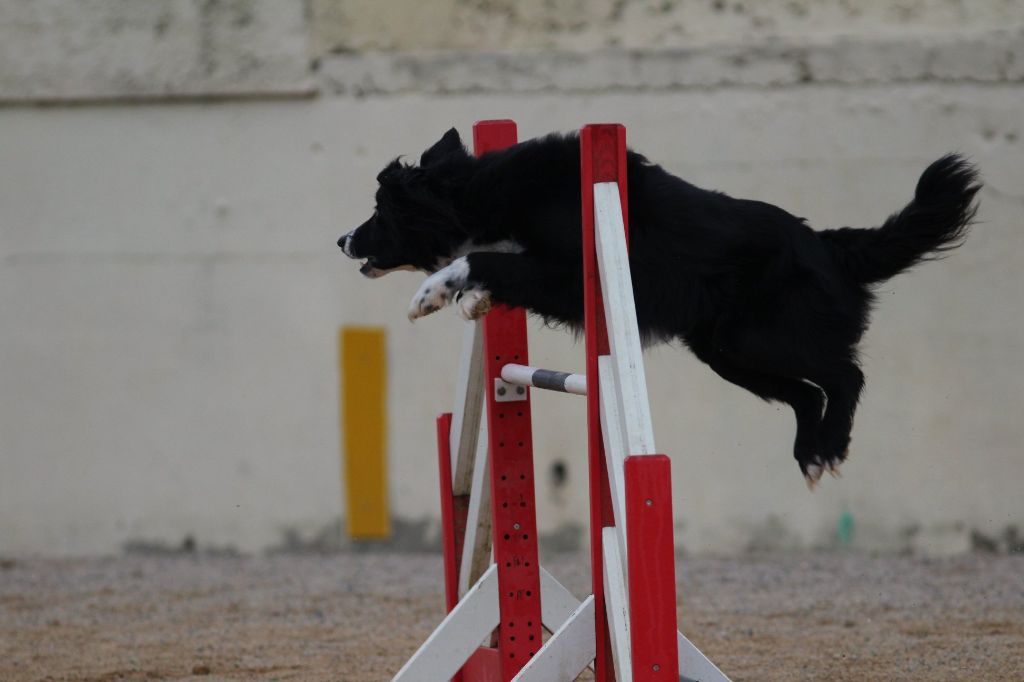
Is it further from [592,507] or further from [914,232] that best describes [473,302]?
[914,232]

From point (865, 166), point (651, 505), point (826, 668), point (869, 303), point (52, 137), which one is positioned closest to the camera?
point (651, 505)

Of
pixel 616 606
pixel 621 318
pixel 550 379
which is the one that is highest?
pixel 621 318

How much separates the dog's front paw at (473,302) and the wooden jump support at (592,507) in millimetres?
260

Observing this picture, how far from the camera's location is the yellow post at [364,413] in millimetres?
7266

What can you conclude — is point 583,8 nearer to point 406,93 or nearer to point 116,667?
point 406,93

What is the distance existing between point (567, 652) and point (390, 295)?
4.19 meters

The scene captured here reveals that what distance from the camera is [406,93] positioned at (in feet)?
23.7

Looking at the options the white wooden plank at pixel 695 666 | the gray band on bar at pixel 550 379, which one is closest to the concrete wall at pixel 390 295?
the gray band on bar at pixel 550 379

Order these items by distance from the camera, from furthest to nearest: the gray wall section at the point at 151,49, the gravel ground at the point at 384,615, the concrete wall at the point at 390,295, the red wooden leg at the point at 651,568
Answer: the gray wall section at the point at 151,49
the concrete wall at the point at 390,295
the gravel ground at the point at 384,615
the red wooden leg at the point at 651,568

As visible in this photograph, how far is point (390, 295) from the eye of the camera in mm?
7230

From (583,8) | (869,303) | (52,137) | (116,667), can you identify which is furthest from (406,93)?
(869,303)

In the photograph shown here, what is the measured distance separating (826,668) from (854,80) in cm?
336

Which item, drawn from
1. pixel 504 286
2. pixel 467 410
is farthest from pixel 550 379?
pixel 467 410

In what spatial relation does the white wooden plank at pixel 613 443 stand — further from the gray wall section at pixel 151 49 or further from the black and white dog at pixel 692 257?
the gray wall section at pixel 151 49
